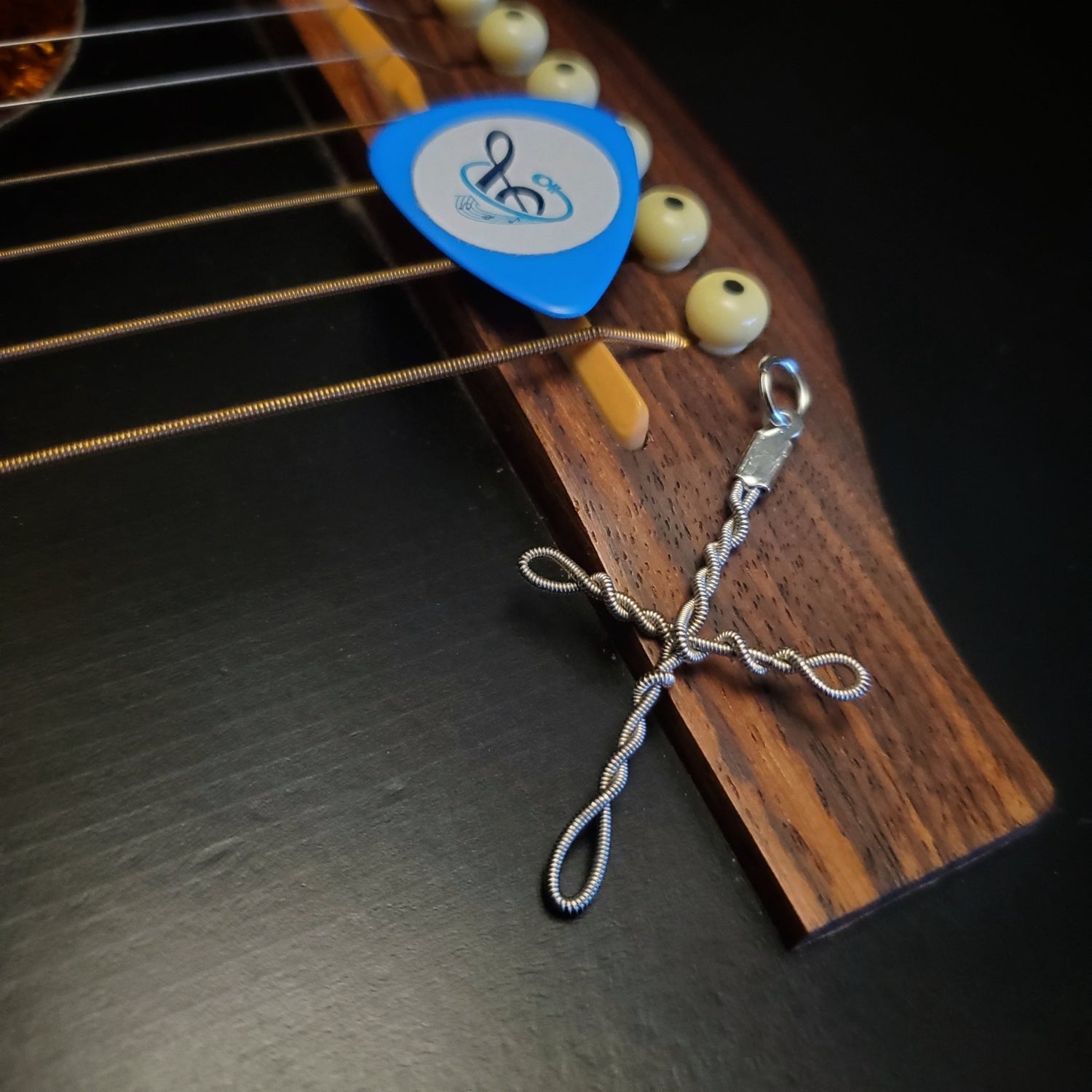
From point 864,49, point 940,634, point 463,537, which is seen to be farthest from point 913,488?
point 864,49

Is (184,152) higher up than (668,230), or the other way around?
(668,230)

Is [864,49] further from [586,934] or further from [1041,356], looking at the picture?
[586,934]

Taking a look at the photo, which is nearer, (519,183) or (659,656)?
(659,656)

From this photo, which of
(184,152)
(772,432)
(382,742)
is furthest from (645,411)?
(184,152)

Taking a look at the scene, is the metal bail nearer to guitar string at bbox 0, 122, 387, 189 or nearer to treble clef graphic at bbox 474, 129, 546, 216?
treble clef graphic at bbox 474, 129, 546, 216

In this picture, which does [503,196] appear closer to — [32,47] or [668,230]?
[668,230]

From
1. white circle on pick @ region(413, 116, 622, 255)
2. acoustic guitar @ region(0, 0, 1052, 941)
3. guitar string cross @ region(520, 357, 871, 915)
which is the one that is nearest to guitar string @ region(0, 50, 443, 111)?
acoustic guitar @ region(0, 0, 1052, 941)

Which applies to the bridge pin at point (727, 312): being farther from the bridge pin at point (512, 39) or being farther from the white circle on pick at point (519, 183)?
the bridge pin at point (512, 39)
